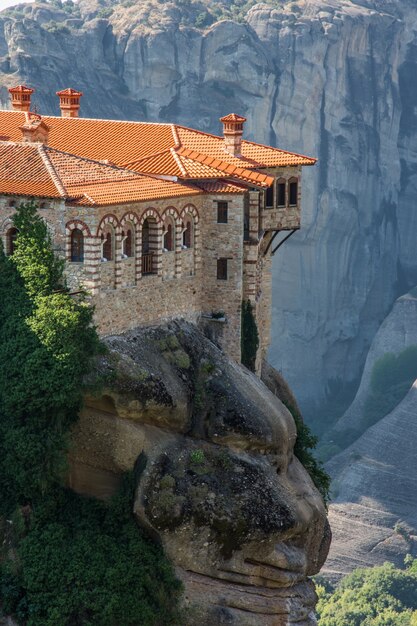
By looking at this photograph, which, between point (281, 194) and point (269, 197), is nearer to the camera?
point (269, 197)

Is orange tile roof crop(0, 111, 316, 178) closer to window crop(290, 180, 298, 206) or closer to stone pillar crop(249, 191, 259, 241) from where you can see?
window crop(290, 180, 298, 206)

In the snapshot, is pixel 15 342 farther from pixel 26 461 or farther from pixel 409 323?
pixel 409 323

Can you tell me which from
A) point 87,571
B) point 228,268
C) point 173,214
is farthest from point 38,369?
point 228,268

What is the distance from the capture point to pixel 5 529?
4503 cm

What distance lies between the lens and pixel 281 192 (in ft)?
175

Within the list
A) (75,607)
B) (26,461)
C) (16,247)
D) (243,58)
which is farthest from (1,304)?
(243,58)

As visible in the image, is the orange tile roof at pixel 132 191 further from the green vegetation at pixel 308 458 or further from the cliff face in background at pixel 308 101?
the cliff face in background at pixel 308 101

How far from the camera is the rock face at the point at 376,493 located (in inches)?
4213

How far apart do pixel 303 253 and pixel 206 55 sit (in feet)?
59.9

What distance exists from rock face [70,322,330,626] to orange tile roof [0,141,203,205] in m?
3.86

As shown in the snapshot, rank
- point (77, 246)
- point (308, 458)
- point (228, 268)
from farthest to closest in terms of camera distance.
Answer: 1. point (308, 458)
2. point (228, 268)
3. point (77, 246)

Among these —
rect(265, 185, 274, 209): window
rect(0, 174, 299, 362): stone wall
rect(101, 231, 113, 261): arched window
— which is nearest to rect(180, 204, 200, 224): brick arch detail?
rect(0, 174, 299, 362): stone wall

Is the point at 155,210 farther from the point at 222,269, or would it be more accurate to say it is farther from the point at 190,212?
the point at 222,269

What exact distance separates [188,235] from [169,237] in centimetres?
108
